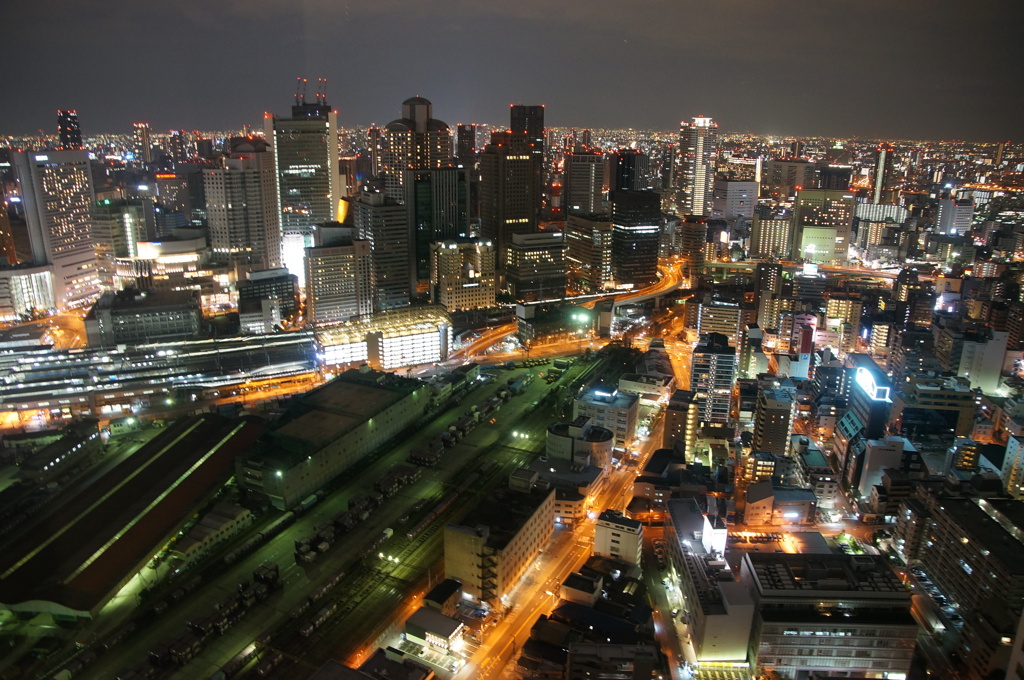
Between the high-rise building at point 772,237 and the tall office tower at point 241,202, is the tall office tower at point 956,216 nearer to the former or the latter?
the high-rise building at point 772,237

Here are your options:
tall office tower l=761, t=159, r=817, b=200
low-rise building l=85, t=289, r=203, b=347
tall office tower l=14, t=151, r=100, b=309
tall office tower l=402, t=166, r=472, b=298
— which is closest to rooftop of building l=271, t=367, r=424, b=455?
low-rise building l=85, t=289, r=203, b=347

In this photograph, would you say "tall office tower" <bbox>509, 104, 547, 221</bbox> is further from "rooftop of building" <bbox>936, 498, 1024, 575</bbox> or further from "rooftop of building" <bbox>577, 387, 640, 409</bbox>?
"rooftop of building" <bbox>936, 498, 1024, 575</bbox>

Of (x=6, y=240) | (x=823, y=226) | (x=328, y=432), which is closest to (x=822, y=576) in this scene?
(x=328, y=432)

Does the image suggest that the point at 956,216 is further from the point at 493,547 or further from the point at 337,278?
the point at 493,547

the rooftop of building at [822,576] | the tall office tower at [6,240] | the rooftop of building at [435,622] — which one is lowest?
the rooftop of building at [435,622]

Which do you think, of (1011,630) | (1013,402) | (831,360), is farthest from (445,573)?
(1013,402)

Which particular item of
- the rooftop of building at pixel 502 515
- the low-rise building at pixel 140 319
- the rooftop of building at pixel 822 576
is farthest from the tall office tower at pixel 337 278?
the rooftop of building at pixel 822 576

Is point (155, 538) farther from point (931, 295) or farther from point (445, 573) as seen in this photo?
point (931, 295)
